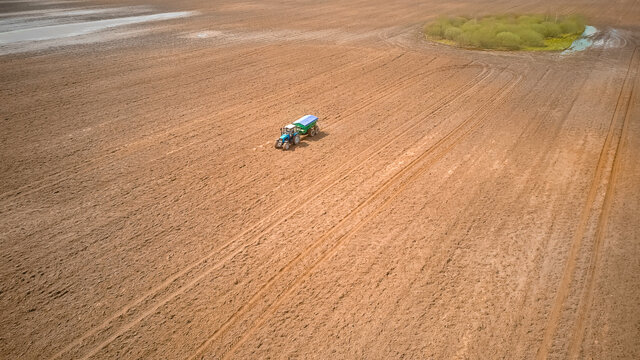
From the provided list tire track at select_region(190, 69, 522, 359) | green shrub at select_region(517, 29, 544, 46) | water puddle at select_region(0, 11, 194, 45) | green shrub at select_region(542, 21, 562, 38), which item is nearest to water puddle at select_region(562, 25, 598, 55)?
green shrub at select_region(542, 21, 562, 38)

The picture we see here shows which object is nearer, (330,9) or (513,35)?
(513,35)

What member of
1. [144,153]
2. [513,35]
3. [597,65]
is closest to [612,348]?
[144,153]

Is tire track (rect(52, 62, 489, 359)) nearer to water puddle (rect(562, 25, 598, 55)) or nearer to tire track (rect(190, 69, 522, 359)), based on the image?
tire track (rect(190, 69, 522, 359))

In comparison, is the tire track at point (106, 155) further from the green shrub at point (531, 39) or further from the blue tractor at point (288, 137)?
the green shrub at point (531, 39)

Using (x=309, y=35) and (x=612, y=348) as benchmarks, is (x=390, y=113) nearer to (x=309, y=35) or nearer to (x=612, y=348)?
(x=612, y=348)

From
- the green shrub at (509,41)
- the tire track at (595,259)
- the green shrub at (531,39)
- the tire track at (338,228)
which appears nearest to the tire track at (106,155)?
the tire track at (338,228)
